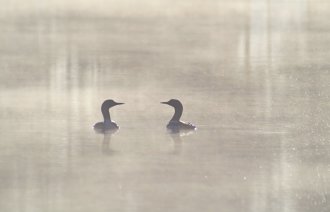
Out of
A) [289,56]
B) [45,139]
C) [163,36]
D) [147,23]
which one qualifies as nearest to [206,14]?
[147,23]

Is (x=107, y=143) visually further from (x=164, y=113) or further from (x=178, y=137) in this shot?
(x=164, y=113)

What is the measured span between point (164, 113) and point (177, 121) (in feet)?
2.12

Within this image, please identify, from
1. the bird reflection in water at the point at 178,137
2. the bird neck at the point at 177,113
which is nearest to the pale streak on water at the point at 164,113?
the bird reflection in water at the point at 178,137

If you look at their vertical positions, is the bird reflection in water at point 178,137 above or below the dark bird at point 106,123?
below

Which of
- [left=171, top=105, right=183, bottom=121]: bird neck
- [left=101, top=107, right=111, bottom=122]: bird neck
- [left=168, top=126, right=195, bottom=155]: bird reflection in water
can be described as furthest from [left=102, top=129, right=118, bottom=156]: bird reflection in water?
[left=171, top=105, right=183, bottom=121]: bird neck

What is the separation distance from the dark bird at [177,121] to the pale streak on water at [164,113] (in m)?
0.10

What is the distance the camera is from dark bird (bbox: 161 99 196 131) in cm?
1029

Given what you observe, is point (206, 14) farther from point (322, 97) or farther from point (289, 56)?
point (322, 97)

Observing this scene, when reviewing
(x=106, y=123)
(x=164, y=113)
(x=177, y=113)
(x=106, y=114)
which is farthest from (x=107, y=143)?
(x=164, y=113)

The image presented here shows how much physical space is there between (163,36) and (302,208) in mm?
8944

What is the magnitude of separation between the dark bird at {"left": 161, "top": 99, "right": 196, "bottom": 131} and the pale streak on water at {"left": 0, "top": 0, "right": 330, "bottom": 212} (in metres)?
0.10

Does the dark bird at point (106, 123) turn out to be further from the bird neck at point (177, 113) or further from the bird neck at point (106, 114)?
the bird neck at point (177, 113)

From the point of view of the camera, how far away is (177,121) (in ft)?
34.2

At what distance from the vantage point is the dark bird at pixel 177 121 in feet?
33.8
